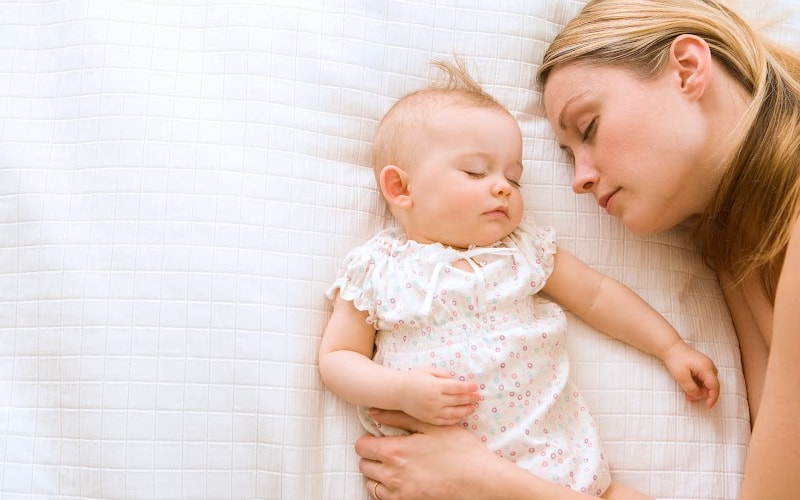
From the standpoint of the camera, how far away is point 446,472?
1169mm

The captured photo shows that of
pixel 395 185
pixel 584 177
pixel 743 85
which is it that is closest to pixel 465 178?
pixel 395 185

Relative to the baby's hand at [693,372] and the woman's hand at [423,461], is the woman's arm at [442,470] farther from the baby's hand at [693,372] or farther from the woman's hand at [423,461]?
the baby's hand at [693,372]

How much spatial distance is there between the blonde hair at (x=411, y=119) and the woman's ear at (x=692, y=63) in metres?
0.27


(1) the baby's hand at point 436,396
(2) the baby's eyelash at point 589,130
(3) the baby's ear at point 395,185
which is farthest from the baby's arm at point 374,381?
(2) the baby's eyelash at point 589,130

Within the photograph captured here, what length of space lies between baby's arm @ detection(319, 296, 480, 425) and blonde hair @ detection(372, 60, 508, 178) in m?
0.24

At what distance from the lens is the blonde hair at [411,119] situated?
49.6 inches

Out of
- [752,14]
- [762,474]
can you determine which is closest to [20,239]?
[762,474]

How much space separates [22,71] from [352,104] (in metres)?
0.54

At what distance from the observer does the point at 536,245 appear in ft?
4.30

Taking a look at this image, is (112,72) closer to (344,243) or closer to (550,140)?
(344,243)

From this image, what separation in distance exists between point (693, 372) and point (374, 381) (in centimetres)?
52

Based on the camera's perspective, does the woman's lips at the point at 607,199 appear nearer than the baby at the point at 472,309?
No

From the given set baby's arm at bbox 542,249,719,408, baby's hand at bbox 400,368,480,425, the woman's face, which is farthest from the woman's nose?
baby's hand at bbox 400,368,480,425

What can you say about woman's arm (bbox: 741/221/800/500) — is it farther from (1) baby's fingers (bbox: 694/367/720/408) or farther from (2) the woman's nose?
(2) the woman's nose
